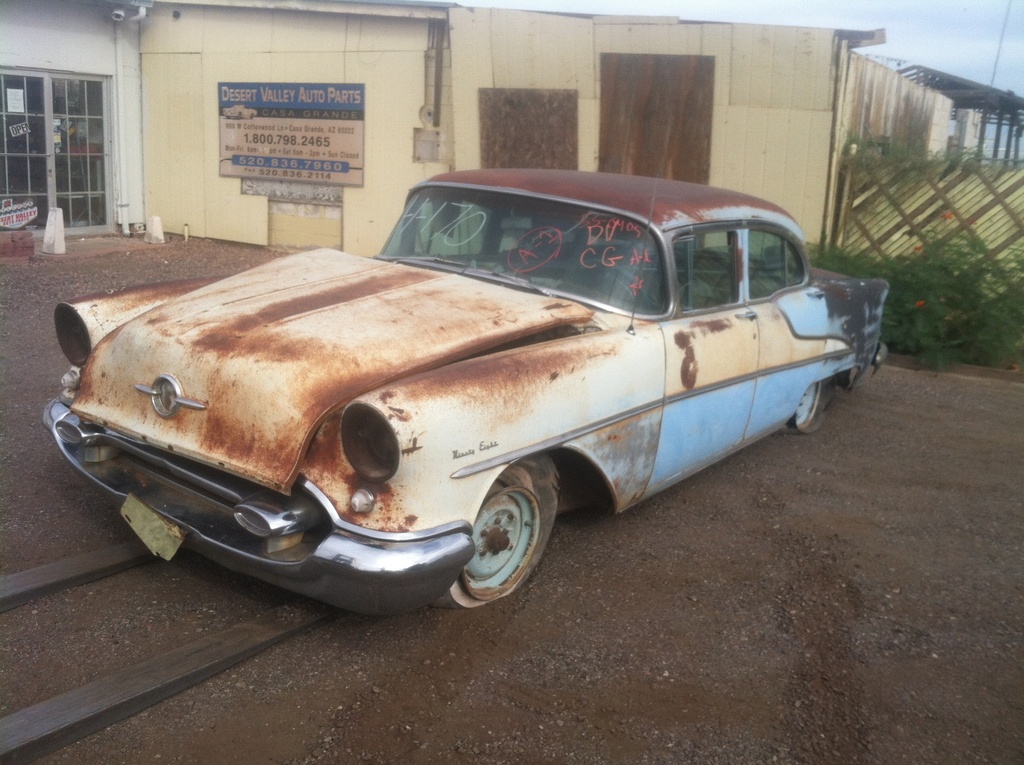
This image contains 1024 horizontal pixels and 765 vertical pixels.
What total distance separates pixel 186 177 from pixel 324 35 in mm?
2702

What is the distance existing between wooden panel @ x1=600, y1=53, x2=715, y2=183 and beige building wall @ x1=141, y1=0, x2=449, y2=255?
2040mm

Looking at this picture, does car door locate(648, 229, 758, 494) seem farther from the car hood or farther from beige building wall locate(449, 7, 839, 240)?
beige building wall locate(449, 7, 839, 240)

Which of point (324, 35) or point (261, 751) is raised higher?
point (324, 35)

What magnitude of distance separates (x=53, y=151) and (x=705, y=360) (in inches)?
379

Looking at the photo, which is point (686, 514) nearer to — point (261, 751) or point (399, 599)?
point (399, 599)

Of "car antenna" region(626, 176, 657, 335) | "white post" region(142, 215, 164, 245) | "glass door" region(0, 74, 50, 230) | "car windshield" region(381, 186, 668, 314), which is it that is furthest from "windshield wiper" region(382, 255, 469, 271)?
"white post" region(142, 215, 164, 245)

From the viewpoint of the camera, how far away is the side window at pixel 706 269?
436cm

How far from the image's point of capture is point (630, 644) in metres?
3.42

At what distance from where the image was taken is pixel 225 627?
131 inches

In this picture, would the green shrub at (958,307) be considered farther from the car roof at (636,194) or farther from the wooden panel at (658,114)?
the car roof at (636,194)

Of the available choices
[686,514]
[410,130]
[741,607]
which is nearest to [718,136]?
[410,130]

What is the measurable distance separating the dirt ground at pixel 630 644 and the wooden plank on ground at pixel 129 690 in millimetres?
49

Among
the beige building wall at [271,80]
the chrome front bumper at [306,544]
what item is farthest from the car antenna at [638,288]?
the beige building wall at [271,80]

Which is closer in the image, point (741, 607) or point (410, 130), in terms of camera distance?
point (741, 607)
